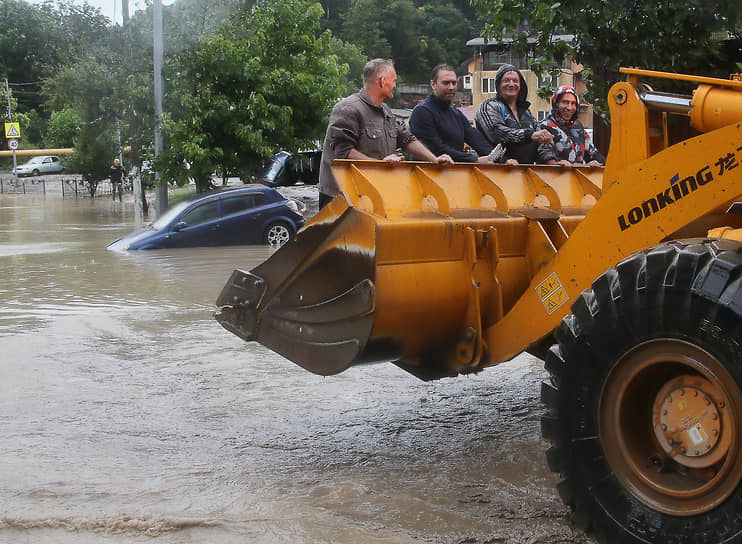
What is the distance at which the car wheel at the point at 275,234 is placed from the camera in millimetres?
18891

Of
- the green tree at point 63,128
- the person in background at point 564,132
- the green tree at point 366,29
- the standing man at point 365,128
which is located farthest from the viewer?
the green tree at point 366,29

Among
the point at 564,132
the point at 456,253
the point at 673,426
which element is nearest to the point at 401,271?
the point at 456,253

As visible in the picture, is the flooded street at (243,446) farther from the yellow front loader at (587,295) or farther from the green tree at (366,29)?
the green tree at (366,29)

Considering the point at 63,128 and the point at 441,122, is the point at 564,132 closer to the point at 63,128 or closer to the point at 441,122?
the point at 441,122

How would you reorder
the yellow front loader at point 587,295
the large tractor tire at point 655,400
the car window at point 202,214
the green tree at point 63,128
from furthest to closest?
the green tree at point 63,128 < the car window at point 202,214 < the yellow front loader at point 587,295 < the large tractor tire at point 655,400

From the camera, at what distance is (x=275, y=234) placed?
62.2 ft

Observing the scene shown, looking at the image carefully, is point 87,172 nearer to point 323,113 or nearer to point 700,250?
point 323,113

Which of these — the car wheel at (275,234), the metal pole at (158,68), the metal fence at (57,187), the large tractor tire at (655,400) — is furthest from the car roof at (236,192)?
the metal fence at (57,187)

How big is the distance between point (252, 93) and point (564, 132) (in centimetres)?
1503

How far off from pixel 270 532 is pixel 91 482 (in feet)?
4.00

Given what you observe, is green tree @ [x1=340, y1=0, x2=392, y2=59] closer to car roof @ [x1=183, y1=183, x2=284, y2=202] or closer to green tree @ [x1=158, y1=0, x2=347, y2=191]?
green tree @ [x1=158, y1=0, x2=347, y2=191]

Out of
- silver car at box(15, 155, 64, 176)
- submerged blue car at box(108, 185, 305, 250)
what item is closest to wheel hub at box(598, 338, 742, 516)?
submerged blue car at box(108, 185, 305, 250)

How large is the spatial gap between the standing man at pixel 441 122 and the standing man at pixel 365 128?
38 cm

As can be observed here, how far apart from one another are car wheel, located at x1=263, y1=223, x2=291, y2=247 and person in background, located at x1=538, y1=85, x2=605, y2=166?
12.1 meters
